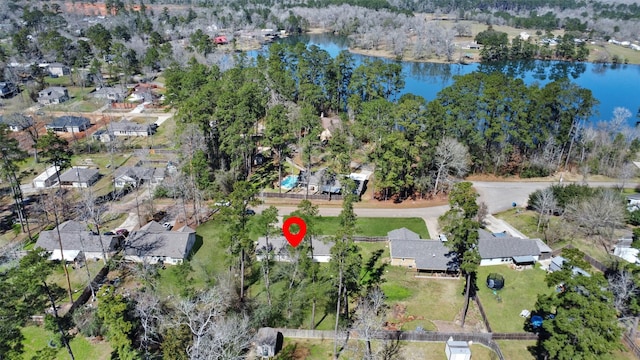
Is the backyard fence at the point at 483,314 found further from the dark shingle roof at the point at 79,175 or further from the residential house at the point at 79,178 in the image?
the dark shingle roof at the point at 79,175

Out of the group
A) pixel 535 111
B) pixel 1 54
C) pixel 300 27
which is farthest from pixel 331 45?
pixel 535 111

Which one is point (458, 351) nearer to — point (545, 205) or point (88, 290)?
point (545, 205)

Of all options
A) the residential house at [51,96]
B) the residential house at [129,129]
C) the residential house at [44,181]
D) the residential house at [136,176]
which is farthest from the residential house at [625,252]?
the residential house at [51,96]

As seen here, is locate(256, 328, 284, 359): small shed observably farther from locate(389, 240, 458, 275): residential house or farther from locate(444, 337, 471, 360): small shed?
locate(389, 240, 458, 275): residential house

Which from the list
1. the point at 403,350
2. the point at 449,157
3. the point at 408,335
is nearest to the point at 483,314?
the point at 408,335

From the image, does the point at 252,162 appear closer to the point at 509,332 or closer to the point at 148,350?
the point at 148,350
